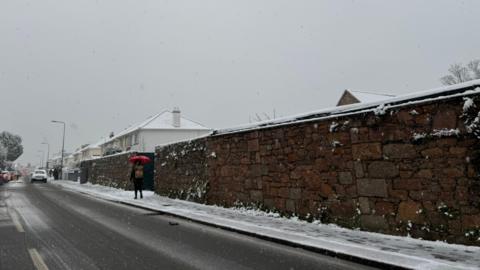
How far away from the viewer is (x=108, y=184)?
101ft

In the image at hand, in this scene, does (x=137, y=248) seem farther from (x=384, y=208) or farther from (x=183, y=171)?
(x=183, y=171)

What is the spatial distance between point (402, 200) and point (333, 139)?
7.23ft

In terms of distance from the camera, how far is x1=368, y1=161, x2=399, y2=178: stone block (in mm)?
7953

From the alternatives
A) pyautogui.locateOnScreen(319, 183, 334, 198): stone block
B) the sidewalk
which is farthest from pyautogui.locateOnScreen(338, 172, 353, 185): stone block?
the sidewalk

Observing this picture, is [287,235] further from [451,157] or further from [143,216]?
[143,216]

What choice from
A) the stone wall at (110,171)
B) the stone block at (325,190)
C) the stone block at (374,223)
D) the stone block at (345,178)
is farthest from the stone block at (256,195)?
the stone wall at (110,171)

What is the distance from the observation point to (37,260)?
624cm

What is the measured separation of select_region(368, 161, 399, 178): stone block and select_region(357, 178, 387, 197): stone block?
0.12m

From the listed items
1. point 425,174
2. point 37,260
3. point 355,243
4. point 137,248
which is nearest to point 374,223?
point 355,243

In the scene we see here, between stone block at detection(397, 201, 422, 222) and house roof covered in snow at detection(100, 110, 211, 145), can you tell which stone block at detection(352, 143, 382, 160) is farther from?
house roof covered in snow at detection(100, 110, 211, 145)

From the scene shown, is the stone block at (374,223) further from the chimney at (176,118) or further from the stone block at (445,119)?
the chimney at (176,118)

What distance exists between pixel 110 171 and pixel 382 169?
25692 millimetres

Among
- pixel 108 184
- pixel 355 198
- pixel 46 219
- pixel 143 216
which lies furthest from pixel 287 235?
pixel 108 184

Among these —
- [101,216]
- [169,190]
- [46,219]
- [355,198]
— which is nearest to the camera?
[355,198]
